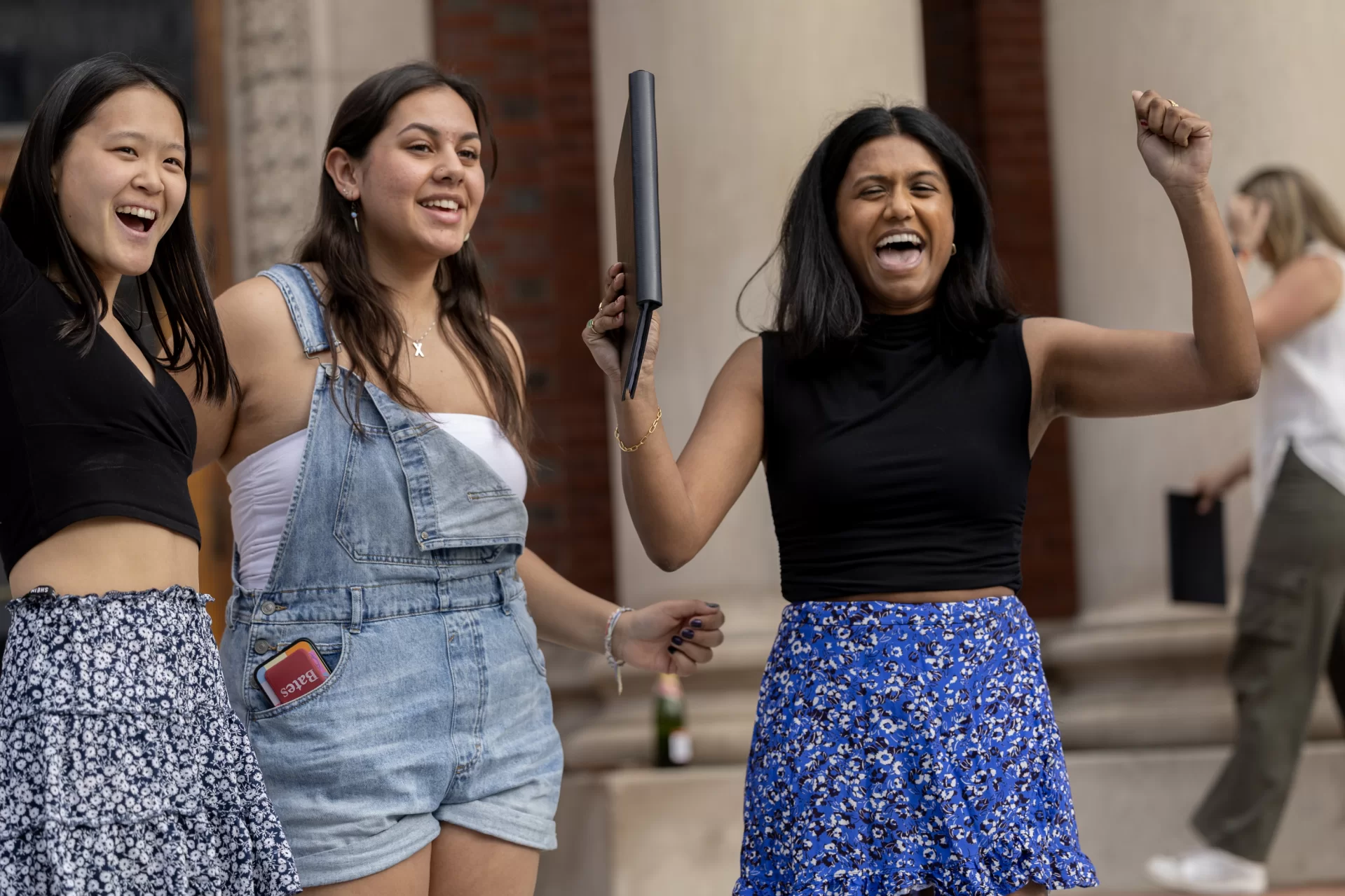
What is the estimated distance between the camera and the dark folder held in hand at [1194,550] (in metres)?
4.75

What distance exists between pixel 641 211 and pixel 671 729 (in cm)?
309

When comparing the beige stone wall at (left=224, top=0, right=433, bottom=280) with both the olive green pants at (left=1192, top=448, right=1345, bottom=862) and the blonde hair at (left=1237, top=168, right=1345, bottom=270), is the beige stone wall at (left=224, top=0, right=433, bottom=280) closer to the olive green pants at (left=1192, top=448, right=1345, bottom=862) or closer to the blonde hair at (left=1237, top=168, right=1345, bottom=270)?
the blonde hair at (left=1237, top=168, right=1345, bottom=270)

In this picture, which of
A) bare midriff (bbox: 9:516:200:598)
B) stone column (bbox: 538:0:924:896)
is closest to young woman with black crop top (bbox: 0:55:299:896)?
bare midriff (bbox: 9:516:200:598)

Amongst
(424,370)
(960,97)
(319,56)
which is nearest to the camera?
(424,370)

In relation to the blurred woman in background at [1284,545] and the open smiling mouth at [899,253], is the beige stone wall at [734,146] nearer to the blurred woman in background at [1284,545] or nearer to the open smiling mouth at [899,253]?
the blurred woman in background at [1284,545]

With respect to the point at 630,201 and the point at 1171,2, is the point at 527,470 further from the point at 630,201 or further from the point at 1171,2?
the point at 1171,2

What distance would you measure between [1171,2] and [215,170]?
3.43 meters

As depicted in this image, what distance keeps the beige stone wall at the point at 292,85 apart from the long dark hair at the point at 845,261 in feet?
10.6

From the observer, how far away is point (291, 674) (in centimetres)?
224

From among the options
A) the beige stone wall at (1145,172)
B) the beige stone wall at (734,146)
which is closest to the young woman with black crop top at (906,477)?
the beige stone wall at (734,146)

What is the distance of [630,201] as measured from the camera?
84.6 inches

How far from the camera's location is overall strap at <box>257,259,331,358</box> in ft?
7.65

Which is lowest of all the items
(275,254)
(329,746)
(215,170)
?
(329,746)

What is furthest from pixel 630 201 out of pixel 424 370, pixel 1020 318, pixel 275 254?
pixel 275 254
